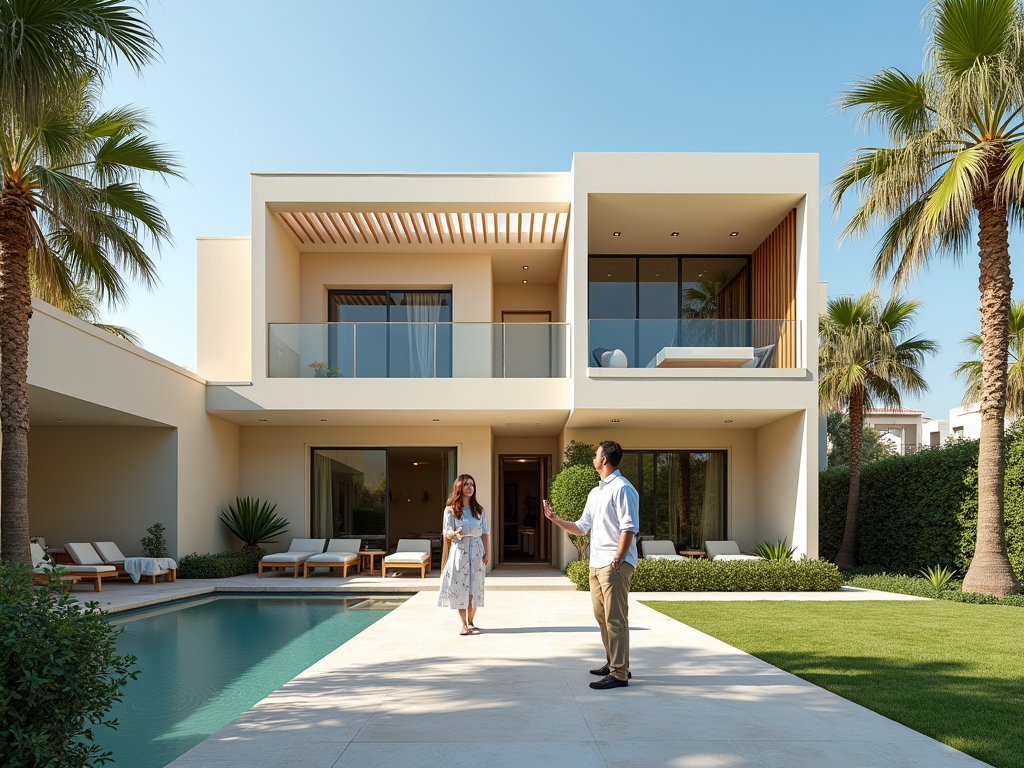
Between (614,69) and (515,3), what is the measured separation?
2693 millimetres

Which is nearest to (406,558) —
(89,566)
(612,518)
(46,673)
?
(89,566)

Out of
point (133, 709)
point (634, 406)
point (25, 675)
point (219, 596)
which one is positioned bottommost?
point (219, 596)

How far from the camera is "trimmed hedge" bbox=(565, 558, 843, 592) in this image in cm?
1190

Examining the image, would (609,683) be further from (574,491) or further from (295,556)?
(295,556)

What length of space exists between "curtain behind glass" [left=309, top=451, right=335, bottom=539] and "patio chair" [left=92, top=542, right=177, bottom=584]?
329cm

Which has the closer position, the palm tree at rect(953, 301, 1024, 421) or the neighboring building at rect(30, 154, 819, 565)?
the neighboring building at rect(30, 154, 819, 565)

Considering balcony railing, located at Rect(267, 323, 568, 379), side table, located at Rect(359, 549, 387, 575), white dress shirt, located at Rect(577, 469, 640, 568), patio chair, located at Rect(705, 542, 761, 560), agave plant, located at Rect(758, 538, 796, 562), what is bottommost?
side table, located at Rect(359, 549, 387, 575)

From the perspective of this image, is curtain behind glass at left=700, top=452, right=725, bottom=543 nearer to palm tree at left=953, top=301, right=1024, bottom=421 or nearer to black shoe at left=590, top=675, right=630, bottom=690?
palm tree at left=953, top=301, right=1024, bottom=421

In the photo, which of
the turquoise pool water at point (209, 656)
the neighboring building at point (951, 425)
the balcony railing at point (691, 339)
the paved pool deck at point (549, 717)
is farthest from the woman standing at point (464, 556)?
the neighboring building at point (951, 425)

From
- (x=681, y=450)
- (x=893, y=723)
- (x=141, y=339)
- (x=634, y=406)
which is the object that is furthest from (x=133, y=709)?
(x=141, y=339)

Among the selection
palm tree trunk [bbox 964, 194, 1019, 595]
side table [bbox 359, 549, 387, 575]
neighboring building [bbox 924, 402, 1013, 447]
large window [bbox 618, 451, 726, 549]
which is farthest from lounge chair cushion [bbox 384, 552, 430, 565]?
neighboring building [bbox 924, 402, 1013, 447]

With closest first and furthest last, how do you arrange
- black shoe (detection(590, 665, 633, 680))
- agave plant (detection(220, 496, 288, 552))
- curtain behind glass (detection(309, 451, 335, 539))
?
black shoe (detection(590, 665, 633, 680)) → agave plant (detection(220, 496, 288, 552)) → curtain behind glass (detection(309, 451, 335, 539))

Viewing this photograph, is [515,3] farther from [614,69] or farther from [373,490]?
[373,490]

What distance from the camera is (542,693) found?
502cm
